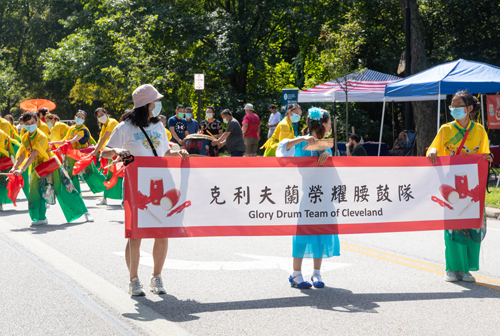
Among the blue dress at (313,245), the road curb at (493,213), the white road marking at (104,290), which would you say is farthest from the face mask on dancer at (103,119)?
the road curb at (493,213)

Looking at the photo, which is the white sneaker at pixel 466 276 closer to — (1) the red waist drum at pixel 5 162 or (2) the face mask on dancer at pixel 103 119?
(2) the face mask on dancer at pixel 103 119

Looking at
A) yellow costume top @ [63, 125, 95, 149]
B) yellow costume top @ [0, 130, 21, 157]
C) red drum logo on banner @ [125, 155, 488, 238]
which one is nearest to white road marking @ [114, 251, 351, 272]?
red drum logo on banner @ [125, 155, 488, 238]

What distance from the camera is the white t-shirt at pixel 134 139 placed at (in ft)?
17.9

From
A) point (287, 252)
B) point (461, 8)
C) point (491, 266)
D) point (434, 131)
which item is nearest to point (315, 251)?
point (287, 252)

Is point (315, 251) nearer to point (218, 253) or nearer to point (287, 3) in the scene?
point (218, 253)

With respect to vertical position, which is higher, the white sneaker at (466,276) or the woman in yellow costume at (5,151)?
the woman in yellow costume at (5,151)

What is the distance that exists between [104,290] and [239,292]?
126cm

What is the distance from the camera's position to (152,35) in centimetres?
2752

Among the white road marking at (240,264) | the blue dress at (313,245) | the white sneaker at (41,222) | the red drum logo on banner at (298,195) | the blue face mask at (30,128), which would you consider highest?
the blue face mask at (30,128)

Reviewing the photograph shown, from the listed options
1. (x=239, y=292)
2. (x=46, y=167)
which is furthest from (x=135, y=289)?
(x=46, y=167)

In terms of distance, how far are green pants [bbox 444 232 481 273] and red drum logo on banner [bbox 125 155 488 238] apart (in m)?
0.20

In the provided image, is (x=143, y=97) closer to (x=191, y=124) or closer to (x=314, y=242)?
(x=314, y=242)

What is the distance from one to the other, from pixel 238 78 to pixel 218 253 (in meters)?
22.7

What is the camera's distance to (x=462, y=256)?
19.9 ft
